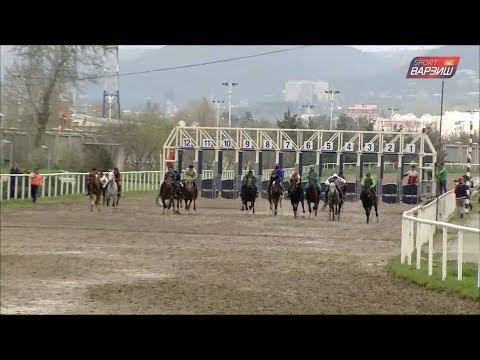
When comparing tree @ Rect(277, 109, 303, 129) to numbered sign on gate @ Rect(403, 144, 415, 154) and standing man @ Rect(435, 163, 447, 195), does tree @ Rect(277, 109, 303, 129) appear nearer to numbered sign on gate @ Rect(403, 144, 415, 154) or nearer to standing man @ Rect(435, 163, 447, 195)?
numbered sign on gate @ Rect(403, 144, 415, 154)

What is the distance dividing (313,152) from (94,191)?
11.9ft

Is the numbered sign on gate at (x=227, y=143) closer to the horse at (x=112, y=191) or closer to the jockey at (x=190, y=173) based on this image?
the jockey at (x=190, y=173)

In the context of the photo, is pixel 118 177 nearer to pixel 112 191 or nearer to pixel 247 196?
pixel 112 191

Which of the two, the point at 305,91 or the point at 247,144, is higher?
the point at 305,91

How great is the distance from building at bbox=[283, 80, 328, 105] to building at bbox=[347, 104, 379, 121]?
0.87 ft

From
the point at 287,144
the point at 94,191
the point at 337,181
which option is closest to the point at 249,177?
the point at 337,181

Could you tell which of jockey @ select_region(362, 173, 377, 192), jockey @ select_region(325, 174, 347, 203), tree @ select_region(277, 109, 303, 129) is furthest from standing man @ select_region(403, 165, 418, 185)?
jockey @ select_region(325, 174, 347, 203)

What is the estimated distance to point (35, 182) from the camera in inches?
201

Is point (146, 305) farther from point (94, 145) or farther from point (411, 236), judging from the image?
point (411, 236)

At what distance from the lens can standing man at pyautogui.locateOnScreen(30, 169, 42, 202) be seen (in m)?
5.06

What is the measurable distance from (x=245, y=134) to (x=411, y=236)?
169cm
